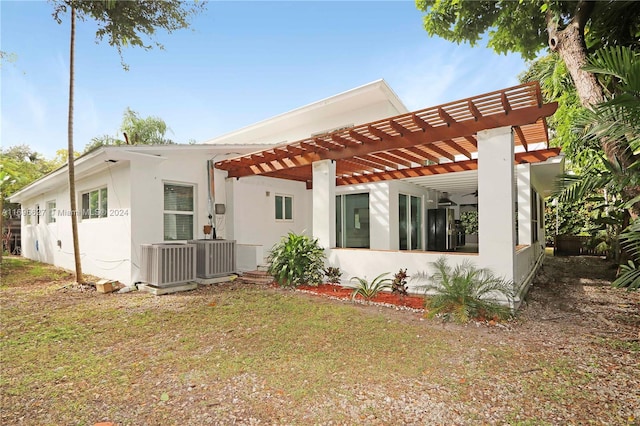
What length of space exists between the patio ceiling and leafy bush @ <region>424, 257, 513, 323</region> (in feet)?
8.47

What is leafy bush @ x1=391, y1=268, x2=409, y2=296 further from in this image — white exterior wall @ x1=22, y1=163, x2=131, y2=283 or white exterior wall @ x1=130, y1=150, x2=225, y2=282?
white exterior wall @ x1=22, y1=163, x2=131, y2=283

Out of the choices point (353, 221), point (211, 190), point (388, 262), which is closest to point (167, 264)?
point (211, 190)

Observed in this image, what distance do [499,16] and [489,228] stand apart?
6632mm

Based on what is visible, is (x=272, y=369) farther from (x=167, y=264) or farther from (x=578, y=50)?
(x=578, y=50)

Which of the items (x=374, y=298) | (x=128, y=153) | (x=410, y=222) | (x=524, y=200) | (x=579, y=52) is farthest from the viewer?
(x=410, y=222)

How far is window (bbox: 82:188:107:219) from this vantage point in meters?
8.83

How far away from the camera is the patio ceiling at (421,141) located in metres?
5.00

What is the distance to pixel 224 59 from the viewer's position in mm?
11617

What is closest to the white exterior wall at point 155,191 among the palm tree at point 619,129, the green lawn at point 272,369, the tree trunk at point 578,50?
the green lawn at point 272,369

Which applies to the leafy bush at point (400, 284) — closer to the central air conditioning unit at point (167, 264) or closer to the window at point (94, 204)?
the central air conditioning unit at point (167, 264)

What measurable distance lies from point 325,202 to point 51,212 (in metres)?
12.9

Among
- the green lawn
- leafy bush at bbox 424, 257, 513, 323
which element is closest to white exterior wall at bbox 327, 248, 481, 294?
leafy bush at bbox 424, 257, 513, 323

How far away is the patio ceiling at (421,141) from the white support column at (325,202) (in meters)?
0.32

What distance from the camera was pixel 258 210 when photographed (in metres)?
10.1
